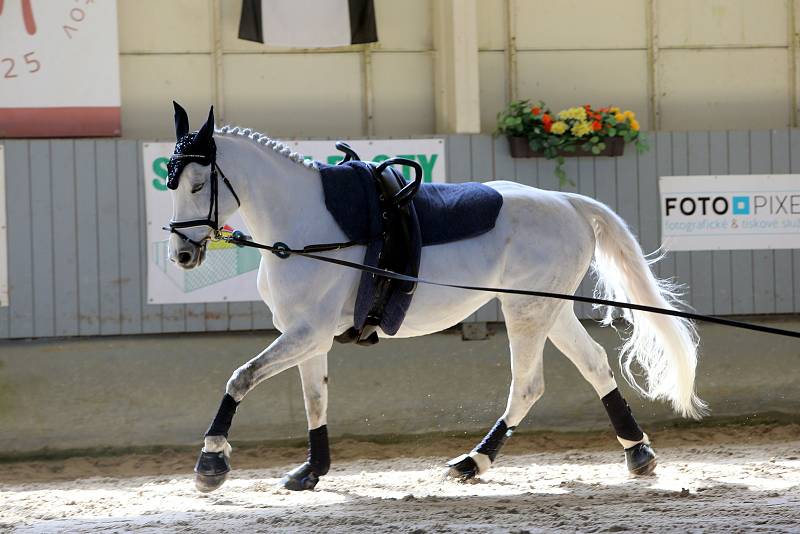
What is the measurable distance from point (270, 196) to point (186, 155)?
440 millimetres

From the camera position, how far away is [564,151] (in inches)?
274

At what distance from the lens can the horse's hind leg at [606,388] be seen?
5348 mm

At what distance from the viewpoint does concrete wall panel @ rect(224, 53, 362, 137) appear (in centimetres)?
757

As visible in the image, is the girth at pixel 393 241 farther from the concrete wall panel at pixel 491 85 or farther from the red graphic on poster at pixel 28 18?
the red graphic on poster at pixel 28 18

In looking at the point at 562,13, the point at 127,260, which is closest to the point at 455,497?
the point at 127,260

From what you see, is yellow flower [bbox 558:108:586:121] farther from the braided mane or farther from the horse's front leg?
the horse's front leg

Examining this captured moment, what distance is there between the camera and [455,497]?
4.86 m

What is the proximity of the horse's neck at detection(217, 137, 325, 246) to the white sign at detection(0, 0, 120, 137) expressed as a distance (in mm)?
2876

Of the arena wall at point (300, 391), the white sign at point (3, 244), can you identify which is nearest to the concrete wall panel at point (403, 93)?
the arena wall at point (300, 391)

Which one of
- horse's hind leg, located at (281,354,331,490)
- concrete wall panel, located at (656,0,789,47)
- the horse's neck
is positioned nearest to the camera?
the horse's neck

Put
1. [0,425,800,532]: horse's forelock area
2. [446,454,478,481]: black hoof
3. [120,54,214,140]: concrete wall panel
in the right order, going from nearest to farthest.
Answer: [0,425,800,532]: horse's forelock area < [446,454,478,481]: black hoof < [120,54,214,140]: concrete wall panel

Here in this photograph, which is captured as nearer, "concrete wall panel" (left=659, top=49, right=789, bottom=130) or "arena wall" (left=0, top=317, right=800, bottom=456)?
"arena wall" (left=0, top=317, right=800, bottom=456)

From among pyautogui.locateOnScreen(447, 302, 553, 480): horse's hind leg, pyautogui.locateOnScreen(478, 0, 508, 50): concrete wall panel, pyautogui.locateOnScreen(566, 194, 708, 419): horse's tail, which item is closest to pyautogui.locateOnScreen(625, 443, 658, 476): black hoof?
pyautogui.locateOnScreen(566, 194, 708, 419): horse's tail

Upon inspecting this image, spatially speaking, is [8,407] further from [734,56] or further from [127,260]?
[734,56]
